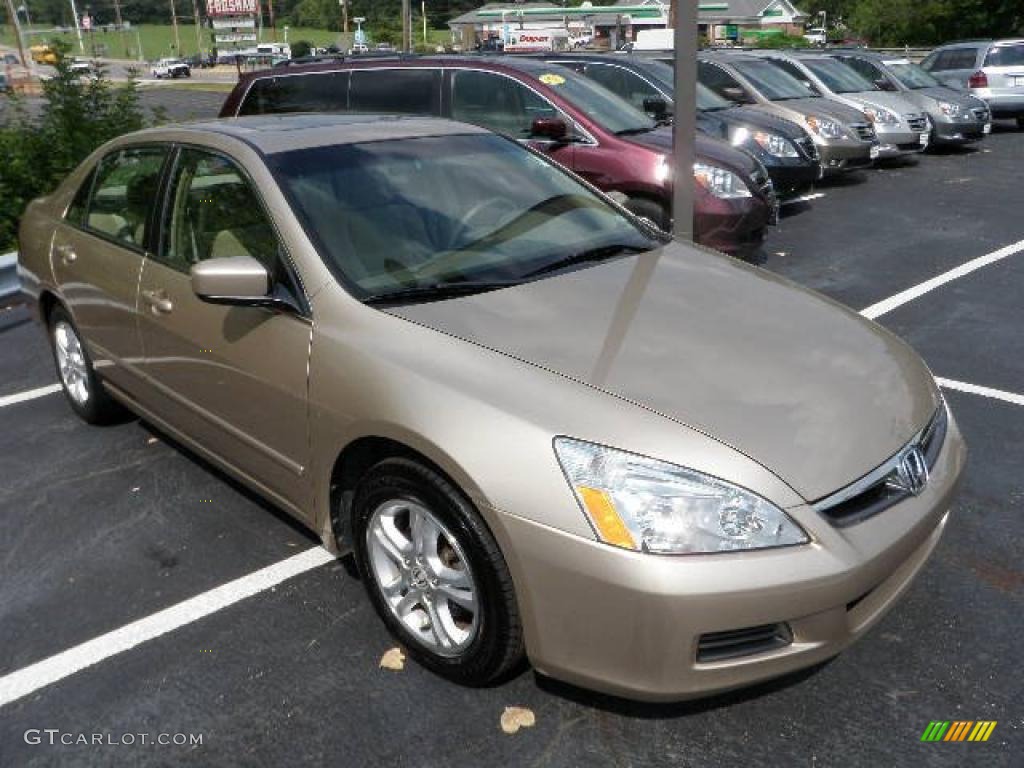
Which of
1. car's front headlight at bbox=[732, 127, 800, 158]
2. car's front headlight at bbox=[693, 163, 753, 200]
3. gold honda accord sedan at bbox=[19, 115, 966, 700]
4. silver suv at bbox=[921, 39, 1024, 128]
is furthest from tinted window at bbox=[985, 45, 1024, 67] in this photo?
gold honda accord sedan at bbox=[19, 115, 966, 700]

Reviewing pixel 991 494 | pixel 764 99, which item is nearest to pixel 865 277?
pixel 991 494

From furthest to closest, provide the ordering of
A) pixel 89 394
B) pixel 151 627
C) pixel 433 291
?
pixel 89 394
pixel 151 627
pixel 433 291

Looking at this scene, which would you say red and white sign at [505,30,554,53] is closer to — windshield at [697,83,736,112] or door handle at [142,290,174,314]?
windshield at [697,83,736,112]

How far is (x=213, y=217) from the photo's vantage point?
140 inches

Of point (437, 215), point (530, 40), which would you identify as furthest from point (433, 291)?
point (530, 40)

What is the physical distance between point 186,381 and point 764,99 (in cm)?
1001

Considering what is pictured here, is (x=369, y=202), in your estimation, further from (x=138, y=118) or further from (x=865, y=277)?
(x=138, y=118)

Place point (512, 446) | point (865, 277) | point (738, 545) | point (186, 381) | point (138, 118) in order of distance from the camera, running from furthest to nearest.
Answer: point (138, 118), point (865, 277), point (186, 381), point (512, 446), point (738, 545)

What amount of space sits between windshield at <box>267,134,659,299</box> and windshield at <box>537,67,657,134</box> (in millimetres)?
3874

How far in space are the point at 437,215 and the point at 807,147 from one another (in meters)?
8.02

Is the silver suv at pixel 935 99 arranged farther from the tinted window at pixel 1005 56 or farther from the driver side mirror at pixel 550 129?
the driver side mirror at pixel 550 129

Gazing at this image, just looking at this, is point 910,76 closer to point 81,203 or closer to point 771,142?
point 771,142

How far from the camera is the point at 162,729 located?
263 centimetres

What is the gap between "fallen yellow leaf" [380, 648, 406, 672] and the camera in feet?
9.37
